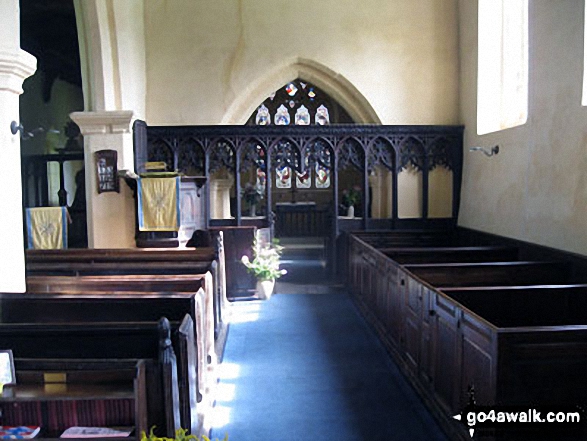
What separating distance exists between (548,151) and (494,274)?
5.48ft

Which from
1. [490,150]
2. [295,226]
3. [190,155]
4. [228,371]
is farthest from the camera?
[295,226]

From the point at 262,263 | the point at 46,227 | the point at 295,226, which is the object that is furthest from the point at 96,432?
the point at 295,226

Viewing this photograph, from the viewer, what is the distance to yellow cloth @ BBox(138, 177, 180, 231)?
6.75 metres

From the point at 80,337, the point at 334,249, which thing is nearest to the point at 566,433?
the point at 80,337

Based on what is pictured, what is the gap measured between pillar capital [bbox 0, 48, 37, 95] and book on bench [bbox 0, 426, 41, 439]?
8.05ft

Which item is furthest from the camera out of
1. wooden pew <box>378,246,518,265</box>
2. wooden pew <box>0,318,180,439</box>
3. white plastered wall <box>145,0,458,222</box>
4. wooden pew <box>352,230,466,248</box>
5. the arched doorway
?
the arched doorway

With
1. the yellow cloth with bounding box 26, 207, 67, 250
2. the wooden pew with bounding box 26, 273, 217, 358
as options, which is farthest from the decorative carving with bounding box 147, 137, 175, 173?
the wooden pew with bounding box 26, 273, 217, 358

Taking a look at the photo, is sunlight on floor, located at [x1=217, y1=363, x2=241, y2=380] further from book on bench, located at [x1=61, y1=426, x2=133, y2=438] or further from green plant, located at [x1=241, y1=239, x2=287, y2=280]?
green plant, located at [x1=241, y1=239, x2=287, y2=280]

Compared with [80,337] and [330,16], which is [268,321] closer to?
[80,337]

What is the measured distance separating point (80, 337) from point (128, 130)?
527 centimetres

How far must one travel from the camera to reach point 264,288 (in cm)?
772

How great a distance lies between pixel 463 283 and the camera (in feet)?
16.9

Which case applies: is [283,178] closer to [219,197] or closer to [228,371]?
[219,197]

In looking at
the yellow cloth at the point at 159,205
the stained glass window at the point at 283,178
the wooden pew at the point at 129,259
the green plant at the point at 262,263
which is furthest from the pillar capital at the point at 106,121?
the stained glass window at the point at 283,178
